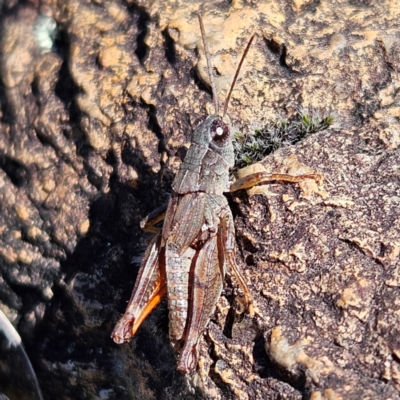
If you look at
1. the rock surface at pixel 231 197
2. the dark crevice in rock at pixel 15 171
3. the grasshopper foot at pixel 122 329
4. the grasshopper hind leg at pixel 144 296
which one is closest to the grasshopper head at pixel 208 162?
the rock surface at pixel 231 197

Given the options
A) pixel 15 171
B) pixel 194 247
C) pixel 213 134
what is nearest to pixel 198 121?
pixel 213 134

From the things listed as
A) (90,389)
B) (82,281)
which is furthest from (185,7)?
Result: (90,389)

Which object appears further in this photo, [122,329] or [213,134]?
[213,134]

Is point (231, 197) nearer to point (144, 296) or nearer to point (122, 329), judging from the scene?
point (144, 296)

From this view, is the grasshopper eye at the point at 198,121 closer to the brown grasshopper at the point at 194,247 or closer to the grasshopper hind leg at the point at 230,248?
the brown grasshopper at the point at 194,247

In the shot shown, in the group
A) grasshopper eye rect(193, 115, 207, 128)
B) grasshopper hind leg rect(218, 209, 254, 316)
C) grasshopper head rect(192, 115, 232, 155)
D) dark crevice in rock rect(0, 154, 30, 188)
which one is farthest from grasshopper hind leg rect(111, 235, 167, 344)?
dark crevice in rock rect(0, 154, 30, 188)
